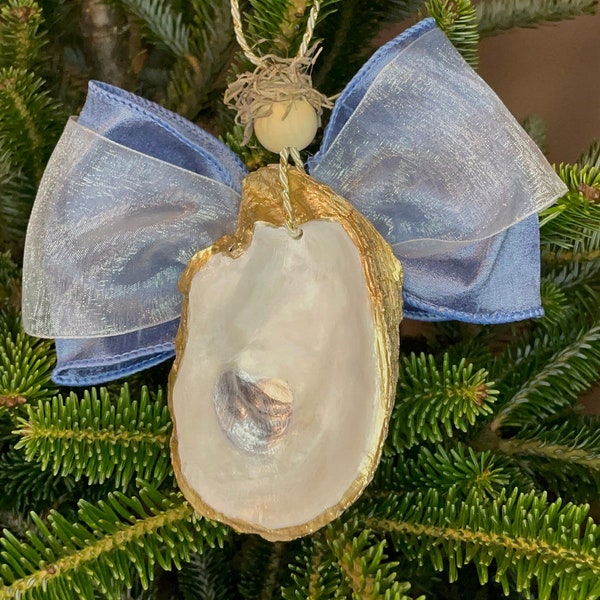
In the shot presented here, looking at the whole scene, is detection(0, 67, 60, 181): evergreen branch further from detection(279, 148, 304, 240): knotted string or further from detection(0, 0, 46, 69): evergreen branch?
detection(279, 148, 304, 240): knotted string

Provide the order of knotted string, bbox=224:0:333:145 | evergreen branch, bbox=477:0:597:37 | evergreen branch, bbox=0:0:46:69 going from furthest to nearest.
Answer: evergreen branch, bbox=477:0:597:37 < evergreen branch, bbox=0:0:46:69 < knotted string, bbox=224:0:333:145

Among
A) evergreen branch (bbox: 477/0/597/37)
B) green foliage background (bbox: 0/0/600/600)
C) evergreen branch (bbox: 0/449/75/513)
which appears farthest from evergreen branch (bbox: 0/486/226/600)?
evergreen branch (bbox: 477/0/597/37)

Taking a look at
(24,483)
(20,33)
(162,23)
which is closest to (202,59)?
(162,23)

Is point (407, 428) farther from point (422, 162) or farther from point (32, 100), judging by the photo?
point (32, 100)

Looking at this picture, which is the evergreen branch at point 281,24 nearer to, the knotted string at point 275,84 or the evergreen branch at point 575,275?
the knotted string at point 275,84

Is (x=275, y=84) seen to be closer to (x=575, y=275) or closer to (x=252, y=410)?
(x=252, y=410)

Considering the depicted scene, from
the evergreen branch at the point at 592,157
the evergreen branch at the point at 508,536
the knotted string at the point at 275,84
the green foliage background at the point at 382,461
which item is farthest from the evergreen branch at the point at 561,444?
the knotted string at the point at 275,84

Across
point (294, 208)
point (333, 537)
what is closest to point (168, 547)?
point (333, 537)
